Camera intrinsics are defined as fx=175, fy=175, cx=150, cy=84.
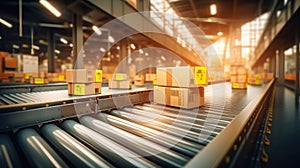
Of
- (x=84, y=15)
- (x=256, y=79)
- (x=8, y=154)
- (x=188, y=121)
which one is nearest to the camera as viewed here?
(x=8, y=154)

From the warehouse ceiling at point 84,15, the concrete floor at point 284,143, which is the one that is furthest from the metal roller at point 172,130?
the warehouse ceiling at point 84,15

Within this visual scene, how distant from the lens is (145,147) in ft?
4.77

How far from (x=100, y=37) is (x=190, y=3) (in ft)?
20.9

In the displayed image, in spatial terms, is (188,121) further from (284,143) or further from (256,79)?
(256,79)

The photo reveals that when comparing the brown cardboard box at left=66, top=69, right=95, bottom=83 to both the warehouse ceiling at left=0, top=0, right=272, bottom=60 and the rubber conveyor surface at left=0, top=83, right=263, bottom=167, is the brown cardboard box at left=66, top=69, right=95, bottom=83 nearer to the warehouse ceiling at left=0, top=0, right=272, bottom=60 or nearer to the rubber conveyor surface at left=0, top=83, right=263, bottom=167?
the rubber conveyor surface at left=0, top=83, right=263, bottom=167

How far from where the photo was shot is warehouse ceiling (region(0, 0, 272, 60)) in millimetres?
6668

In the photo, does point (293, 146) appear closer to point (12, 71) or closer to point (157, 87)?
point (157, 87)

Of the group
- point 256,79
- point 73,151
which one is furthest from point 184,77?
point 256,79

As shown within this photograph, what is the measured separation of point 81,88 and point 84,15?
11.3ft

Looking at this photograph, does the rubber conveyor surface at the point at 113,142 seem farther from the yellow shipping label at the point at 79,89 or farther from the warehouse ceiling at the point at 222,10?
the warehouse ceiling at the point at 222,10

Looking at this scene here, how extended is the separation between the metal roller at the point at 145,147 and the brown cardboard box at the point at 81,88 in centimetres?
203

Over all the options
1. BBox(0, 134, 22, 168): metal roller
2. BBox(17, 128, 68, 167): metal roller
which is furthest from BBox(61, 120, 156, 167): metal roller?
BBox(0, 134, 22, 168): metal roller

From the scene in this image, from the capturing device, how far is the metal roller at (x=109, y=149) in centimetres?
125

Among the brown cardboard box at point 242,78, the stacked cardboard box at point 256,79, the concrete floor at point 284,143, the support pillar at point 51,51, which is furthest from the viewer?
the support pillar at point 51,51
